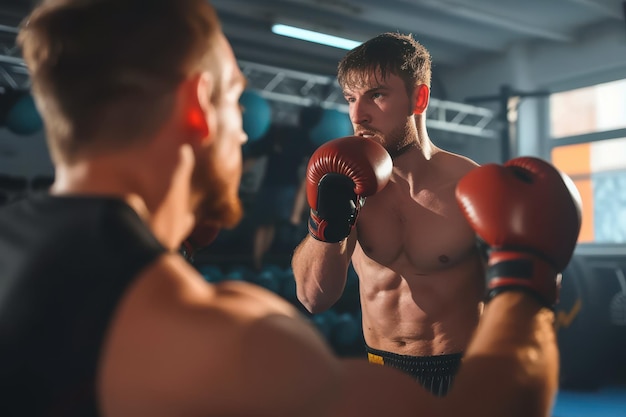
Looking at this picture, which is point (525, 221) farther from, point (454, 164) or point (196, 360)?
point (454, 164)

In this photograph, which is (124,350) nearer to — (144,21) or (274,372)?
(274,372)

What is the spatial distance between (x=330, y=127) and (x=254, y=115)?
950 millimetres

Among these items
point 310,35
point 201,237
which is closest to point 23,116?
point 310,35

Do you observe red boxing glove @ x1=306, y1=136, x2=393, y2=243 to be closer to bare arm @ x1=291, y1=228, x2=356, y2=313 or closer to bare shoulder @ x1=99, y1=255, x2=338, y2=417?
bare arm @ x1=291, y1=228, x2=356, y2=313

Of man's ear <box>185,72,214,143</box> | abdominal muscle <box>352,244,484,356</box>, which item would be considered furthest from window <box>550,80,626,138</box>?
man's ear <box>185,72,214,143</box>

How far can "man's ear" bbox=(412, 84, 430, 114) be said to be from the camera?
7.40 ft

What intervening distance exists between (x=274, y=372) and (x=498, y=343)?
1.35 ft

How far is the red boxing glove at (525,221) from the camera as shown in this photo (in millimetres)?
1071

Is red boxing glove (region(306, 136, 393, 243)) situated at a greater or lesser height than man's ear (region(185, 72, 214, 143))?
lesser

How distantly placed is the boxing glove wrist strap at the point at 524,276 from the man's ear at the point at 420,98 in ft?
4.07

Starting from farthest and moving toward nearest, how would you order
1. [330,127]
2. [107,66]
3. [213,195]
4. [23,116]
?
[330,127] < [23,116] < [213,195] < [107,66]

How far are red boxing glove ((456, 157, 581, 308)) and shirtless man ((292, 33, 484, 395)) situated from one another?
83 cm

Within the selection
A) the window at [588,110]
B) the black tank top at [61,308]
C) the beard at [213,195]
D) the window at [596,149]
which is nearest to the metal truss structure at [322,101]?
the window at [588,110]

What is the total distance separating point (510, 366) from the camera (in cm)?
88
